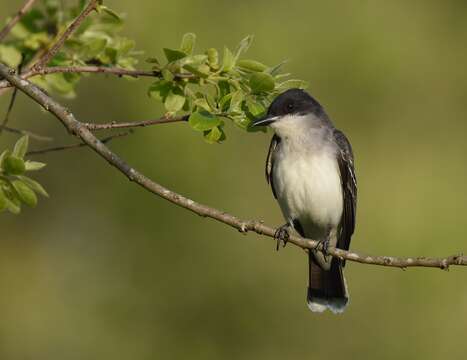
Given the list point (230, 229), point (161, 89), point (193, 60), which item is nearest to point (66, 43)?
point (161, 89)

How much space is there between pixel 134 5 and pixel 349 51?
202 cm

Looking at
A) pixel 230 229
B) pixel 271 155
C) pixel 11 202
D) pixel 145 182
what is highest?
pixel 230 229

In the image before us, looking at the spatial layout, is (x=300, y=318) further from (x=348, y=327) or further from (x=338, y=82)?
(x=338, y=82)

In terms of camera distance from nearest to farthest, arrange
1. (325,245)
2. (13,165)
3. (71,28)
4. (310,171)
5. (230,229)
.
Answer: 1. (13,165)
2. (71,28)
3. (325,245)
4. (310,171)
5. (230,229)

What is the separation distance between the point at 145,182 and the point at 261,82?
2.05 ft

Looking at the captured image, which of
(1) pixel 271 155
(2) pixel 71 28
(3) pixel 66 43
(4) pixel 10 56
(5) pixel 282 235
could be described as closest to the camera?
(2) pixel 71 28

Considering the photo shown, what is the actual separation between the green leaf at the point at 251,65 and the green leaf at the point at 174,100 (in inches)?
10.8

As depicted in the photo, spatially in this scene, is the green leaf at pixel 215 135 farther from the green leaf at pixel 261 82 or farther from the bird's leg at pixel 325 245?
the bird's leg at pixel 325 245

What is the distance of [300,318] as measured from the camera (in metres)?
8.10

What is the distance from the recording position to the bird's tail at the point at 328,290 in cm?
660

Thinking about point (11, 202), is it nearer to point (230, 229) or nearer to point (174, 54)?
point (174, 54)

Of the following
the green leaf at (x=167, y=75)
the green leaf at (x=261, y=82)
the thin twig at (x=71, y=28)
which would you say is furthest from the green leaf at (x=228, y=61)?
the thin twig at (x=71, y=28)

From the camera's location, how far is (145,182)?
330 cm

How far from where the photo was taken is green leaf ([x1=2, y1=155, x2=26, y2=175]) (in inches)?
125
